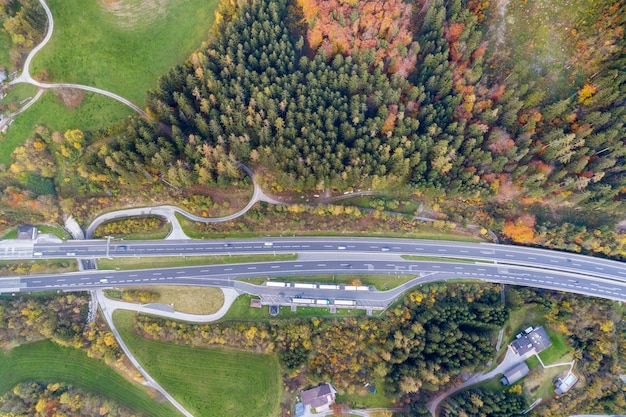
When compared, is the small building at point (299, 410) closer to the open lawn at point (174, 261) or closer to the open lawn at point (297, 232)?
the open lawn at point (174, 261)

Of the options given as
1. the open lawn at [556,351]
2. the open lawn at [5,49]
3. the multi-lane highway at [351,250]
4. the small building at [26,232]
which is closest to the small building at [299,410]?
the multi-lane highway at [351,250]

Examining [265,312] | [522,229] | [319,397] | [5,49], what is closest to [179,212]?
[265,312]

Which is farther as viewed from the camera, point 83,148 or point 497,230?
point 497,230

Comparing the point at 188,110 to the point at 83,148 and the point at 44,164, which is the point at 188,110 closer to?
the point at 83,148

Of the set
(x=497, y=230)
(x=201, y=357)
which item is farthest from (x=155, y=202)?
(x=497, y=230)

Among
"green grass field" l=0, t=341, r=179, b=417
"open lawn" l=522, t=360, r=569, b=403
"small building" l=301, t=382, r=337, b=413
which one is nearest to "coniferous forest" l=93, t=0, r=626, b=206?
"open lawn" l=522, t=360, r=569, b=403

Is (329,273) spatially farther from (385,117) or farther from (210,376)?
(385,117)
